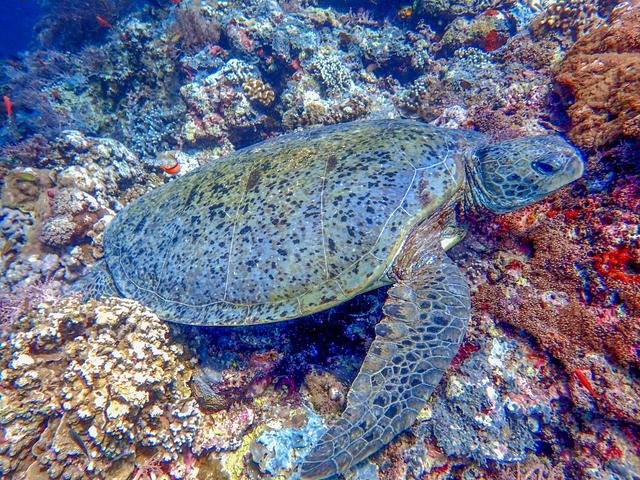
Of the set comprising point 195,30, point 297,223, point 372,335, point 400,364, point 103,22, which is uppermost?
point 103,22

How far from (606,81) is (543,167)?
1523 mm

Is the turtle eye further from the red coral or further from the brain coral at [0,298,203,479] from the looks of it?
the red coral

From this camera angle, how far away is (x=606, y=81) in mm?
3232

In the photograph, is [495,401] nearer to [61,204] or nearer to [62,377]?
[62,377]

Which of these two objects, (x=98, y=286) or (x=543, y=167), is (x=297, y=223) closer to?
(x=543, y=167)

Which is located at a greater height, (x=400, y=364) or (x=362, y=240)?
(x=362, y=240)

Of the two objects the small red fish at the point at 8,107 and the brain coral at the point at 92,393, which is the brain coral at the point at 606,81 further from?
the small red fish at the point at 8,107

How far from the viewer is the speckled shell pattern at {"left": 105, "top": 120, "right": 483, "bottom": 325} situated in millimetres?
2734

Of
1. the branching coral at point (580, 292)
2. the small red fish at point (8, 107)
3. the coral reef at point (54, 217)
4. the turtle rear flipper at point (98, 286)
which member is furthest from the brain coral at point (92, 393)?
the small red fish at point (8, 107)

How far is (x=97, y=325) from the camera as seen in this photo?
3.31 m

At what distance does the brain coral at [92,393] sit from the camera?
279 centimetres

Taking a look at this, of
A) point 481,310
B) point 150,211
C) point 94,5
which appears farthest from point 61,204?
point 94,5

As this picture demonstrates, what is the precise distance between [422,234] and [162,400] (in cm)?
336

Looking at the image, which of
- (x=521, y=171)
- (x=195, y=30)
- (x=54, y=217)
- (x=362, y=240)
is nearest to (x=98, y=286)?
(x=54, y=217)
